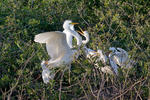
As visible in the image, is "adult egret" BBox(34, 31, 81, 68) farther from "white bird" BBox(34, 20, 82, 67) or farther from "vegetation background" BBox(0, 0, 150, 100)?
"vegetation background" BBox(0, 0, 150, 100)

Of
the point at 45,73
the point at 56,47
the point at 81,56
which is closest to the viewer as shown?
the point at 45,73

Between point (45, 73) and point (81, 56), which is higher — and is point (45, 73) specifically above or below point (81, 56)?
below

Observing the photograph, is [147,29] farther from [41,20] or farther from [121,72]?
[41,20]

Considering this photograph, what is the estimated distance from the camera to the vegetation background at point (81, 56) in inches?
232

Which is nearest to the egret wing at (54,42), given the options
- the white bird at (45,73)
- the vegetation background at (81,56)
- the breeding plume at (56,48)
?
the breeding plume at (56,48)

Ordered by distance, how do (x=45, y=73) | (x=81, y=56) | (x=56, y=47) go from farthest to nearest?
(x=81, y=56)
(x=56, y=47)
(x=45, y=73)

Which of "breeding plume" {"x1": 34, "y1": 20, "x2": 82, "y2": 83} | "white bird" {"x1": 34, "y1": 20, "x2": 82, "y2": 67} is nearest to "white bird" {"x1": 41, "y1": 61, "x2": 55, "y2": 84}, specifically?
"breeding plume" {"x1": 34, "y1": 20, "x2": 82, "y2": 83}

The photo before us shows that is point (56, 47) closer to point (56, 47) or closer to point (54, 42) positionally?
point (56, 47)

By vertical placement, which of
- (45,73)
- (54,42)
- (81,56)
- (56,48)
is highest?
(54,42)

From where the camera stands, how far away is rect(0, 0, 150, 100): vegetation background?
5898 millimetres

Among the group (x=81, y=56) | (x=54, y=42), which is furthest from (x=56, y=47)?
(x=81, y=56)

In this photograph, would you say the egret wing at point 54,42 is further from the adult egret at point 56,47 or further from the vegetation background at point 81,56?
the vegetation background at point 81,56

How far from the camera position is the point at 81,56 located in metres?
7.08

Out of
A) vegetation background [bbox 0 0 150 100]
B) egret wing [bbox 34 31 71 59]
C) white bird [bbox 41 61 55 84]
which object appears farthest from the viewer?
white bird [bbox 41 61 55 84]
